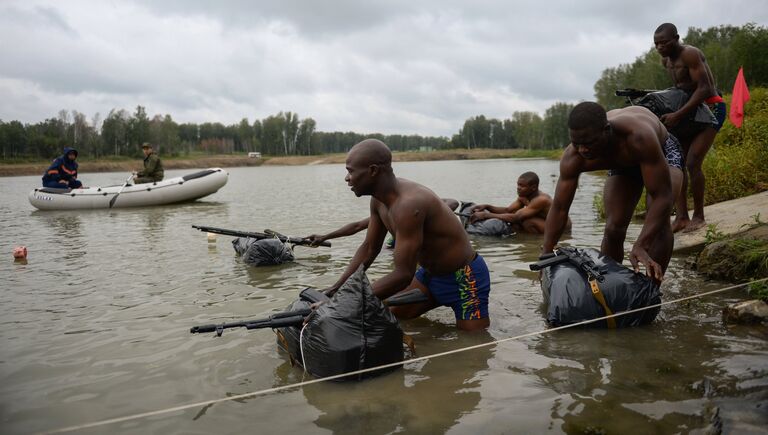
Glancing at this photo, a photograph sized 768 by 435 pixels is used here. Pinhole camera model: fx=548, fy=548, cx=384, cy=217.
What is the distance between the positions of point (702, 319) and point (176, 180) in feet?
60.5

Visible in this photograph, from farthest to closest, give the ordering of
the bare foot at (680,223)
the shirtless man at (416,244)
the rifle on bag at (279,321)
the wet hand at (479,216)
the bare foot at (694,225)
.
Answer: the wet hand at (479,216) < the bare foot at (680,223) < the bare foot at (694,225) < the shirtless man at (416,244) < the rifle on bag at (279,321)

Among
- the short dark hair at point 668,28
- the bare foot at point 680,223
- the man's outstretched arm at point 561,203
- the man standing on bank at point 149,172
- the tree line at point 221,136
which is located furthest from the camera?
the tree line at point 221,136

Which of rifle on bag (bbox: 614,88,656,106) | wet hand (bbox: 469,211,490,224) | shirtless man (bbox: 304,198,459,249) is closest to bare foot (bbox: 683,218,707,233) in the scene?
rifle on bag (bbox: 614,88,656,106)

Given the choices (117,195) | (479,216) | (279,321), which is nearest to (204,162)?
(117,195)

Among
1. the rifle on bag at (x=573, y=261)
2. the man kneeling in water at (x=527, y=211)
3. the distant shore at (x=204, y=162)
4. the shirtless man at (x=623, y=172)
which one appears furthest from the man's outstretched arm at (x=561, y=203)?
the distant shore at (x=204, y=162)

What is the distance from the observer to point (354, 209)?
1720 centimetres

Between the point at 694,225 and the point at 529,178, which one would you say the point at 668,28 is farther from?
the point at 529,178

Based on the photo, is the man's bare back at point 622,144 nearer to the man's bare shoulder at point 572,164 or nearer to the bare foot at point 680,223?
the man's bare shoulder at point 572,164

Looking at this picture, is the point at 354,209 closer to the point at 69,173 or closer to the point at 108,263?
the point at 108,263

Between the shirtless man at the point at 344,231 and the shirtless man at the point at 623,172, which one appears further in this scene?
the shirtless man at the point at 344,231

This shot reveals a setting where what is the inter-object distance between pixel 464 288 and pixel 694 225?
4.35m

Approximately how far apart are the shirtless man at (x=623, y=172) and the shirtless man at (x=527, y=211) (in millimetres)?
4980

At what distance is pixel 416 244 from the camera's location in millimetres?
4160

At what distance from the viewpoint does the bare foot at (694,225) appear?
23.9 feet
